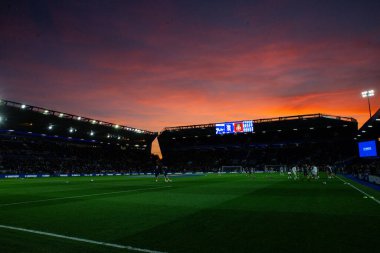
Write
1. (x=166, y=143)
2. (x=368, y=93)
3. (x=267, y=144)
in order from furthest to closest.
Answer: (x=166, y=143) < (x=267, y=144) < (x=368, y=93)

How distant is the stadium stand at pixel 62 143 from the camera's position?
198 ft

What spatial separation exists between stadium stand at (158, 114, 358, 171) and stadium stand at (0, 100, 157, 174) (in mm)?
10981

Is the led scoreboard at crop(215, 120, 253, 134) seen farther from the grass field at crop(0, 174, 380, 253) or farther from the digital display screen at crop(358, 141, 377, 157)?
the grass field at crop(0, 174, 380, 253)

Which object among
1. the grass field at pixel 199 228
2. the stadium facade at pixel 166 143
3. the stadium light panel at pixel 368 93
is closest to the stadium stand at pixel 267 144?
the stadium facade at pixel 166 143

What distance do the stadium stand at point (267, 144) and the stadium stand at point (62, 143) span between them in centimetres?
1098

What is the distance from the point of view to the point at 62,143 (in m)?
78.9

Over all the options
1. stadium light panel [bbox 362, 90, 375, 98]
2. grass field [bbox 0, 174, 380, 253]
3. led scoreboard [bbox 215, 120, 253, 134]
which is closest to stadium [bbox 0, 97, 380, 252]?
grass field [bbox 0, 174, 380, 253]

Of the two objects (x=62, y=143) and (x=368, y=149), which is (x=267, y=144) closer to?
(x=368, y=149)

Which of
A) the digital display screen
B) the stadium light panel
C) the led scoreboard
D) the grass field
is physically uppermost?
the stadium light panel

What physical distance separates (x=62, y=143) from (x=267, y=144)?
58.0 meters

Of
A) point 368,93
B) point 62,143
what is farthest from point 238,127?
point 62,143

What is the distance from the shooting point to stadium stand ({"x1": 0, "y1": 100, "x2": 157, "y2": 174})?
A: 60.3 metres

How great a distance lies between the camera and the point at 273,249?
6.45 metres

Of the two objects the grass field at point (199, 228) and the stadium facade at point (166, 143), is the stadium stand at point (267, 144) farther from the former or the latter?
the grass field at point (199, 228)
